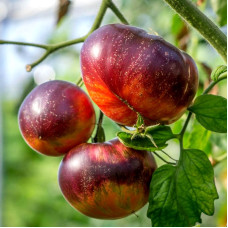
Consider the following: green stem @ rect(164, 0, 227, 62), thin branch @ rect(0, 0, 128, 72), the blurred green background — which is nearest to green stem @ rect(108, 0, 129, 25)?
thin branch @ rect(0, 0, 128, 72)

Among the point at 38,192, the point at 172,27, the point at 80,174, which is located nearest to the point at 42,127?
the point at 80,174

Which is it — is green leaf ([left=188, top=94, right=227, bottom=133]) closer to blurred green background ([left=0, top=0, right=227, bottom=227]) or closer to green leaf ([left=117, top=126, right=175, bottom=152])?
green leaf ([left=117, top=126, right=175, bottom=152])

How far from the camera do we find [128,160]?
548 millimetres

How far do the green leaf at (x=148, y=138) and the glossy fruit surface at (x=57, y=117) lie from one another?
9cm

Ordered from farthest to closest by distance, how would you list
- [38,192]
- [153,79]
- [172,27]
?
[38,192] < [172,27] < [153,79]

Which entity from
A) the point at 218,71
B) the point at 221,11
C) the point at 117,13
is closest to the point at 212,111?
the point at 218,71

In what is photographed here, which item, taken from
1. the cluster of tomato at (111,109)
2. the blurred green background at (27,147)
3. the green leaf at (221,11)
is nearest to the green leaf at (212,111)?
the cluster of tomato at (111,109)

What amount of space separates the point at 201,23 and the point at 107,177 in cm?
18

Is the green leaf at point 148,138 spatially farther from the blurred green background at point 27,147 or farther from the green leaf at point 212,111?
the blurred green background at point 27,147

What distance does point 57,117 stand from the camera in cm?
58

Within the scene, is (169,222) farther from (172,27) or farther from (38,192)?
(38,192)

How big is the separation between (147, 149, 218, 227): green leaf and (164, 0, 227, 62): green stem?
0.12 metres

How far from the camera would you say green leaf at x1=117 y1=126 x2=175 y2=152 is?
0.50 metres

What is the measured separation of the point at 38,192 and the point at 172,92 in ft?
12.2
